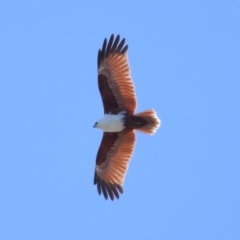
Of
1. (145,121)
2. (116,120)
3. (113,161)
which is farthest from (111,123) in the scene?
(113,161)

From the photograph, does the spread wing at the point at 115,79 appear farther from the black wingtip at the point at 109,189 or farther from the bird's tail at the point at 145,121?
the black wingtip at the point at 109,189

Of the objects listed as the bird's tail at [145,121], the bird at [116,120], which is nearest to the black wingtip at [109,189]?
the bird at [116,120]

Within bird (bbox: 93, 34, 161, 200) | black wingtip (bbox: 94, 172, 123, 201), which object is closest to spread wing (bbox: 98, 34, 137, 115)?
bird (bbox: 93, 34, 161, 200)

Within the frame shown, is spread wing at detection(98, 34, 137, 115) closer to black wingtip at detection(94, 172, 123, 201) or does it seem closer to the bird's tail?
the bird's tail

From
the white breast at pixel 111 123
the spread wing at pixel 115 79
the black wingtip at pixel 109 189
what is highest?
the spread wing at pixel 115 79

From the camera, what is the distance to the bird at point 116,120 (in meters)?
18.3

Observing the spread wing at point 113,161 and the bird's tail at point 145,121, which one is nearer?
the bird's tail at point 145,121

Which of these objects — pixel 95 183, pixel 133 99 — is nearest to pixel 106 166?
pixel 95 183

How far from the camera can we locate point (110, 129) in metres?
18.5

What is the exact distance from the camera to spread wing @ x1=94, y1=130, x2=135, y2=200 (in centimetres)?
1883

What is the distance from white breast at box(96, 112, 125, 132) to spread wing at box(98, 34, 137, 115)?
12 centimetres

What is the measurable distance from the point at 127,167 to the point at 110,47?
7.58ft

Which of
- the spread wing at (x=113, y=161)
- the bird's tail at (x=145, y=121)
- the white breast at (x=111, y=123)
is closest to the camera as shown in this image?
the bird's tail at (x=145, y=121)

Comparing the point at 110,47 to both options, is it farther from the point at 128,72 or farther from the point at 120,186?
the point at 120,186
